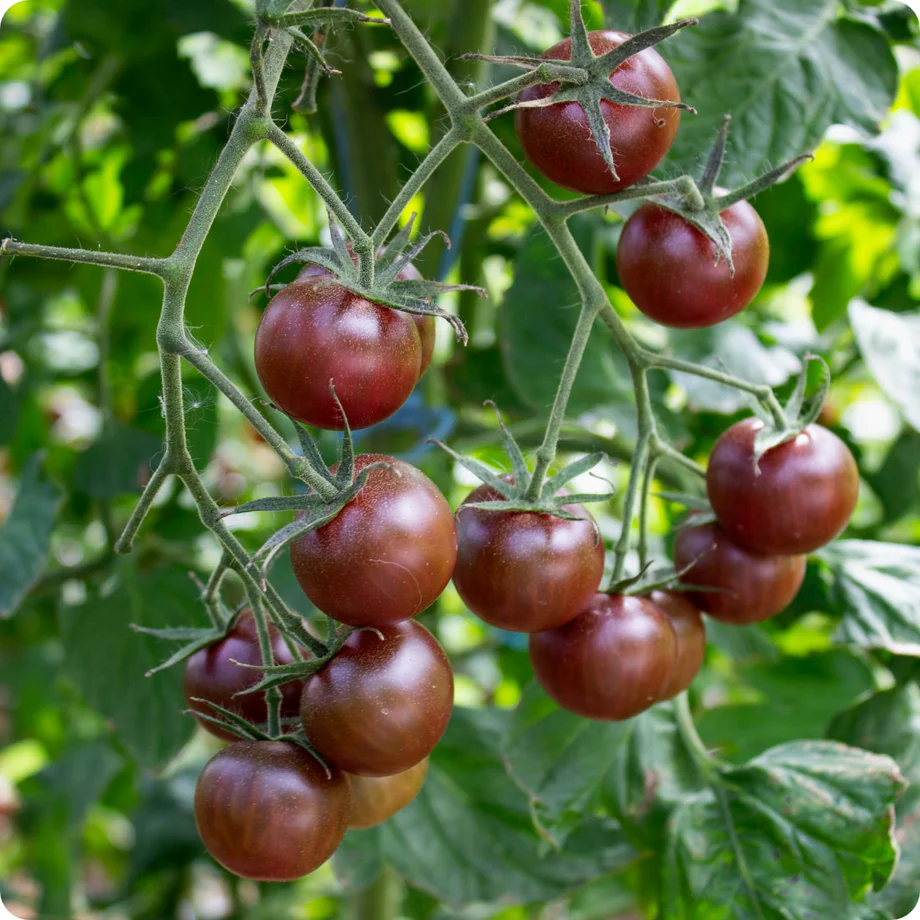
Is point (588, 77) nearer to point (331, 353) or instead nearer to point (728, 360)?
point (331, 353)

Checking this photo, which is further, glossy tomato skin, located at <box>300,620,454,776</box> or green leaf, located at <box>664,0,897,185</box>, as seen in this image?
green leaf, located at <box>664,0,897,185</box>

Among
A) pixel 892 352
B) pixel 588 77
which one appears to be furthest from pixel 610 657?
pixel 892 352

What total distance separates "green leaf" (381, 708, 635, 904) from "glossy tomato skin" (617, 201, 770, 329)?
1.51ft

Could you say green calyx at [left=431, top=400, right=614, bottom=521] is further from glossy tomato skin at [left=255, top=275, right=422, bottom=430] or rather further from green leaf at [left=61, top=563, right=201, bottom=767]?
green leaf at [left=61, top=563, right=201, bottom=767]

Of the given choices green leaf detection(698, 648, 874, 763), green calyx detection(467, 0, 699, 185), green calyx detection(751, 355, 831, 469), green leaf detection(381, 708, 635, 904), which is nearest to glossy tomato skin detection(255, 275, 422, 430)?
green calyx detection(467, 0, 699, 185)

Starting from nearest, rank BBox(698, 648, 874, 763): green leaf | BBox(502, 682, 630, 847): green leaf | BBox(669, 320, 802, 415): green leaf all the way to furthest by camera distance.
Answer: BBox(502, 682, 630, 847): green leaf
BBox(669, 320, 802, 415): green leaf
BBox(698, 648, 874, 763): green leaf

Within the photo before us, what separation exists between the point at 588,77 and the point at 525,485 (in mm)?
208

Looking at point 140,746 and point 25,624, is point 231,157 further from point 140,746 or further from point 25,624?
point 25,624

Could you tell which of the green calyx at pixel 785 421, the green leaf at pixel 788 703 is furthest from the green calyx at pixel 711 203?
the green leaf at pixel 788 703

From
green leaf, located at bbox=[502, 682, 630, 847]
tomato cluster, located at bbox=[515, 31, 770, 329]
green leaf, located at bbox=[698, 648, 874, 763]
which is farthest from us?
green leaf, located at bbox=[698, 648, 874, 763]

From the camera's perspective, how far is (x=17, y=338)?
1080 mm

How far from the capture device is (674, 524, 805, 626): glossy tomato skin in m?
0.66

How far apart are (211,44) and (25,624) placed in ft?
2.88

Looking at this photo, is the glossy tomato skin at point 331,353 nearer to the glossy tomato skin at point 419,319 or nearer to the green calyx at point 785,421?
the glossy tomato skin at point 419,319
